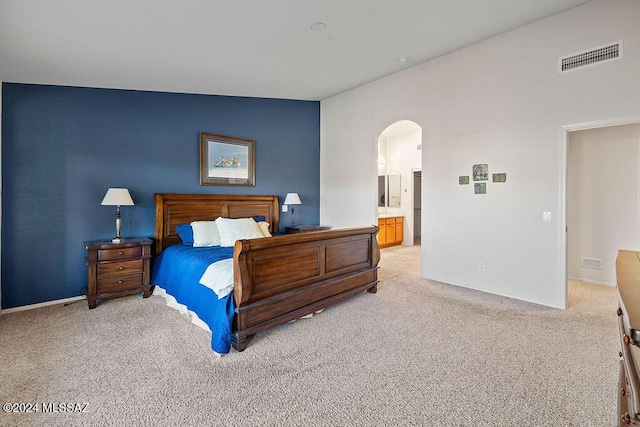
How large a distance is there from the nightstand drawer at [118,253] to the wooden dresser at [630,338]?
4.23 metres

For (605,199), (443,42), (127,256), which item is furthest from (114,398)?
(605,199)

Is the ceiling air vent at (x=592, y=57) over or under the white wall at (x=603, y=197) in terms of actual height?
over

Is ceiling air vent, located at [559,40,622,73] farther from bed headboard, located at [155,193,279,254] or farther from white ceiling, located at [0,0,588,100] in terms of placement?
bed headboard, located at [155,193,279,254]

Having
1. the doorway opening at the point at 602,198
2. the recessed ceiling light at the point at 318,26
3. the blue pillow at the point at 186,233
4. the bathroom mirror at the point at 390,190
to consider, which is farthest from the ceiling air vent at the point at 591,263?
the blue pillow at the point at 186,233

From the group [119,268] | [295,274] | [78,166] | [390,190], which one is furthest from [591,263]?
[78,166]

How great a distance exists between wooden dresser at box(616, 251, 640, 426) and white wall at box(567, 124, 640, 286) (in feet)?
10.6

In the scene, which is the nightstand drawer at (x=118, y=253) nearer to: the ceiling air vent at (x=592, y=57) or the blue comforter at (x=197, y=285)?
the blue comforter at (x=197, y=285)

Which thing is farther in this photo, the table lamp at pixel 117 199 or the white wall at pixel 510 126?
the table lamp at pixel 117 199

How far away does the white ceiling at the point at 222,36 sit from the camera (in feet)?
8.60

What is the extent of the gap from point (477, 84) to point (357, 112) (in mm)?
2011

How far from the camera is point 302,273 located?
3.03 metres

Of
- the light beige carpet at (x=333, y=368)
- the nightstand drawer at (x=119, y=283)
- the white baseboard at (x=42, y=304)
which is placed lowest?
the light beige carpet at (x=333, y=368)

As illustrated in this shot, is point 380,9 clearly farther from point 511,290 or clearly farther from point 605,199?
point 605,199

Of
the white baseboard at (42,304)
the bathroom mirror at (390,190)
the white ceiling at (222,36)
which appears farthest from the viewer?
the bathroom mirror at (390,190)
